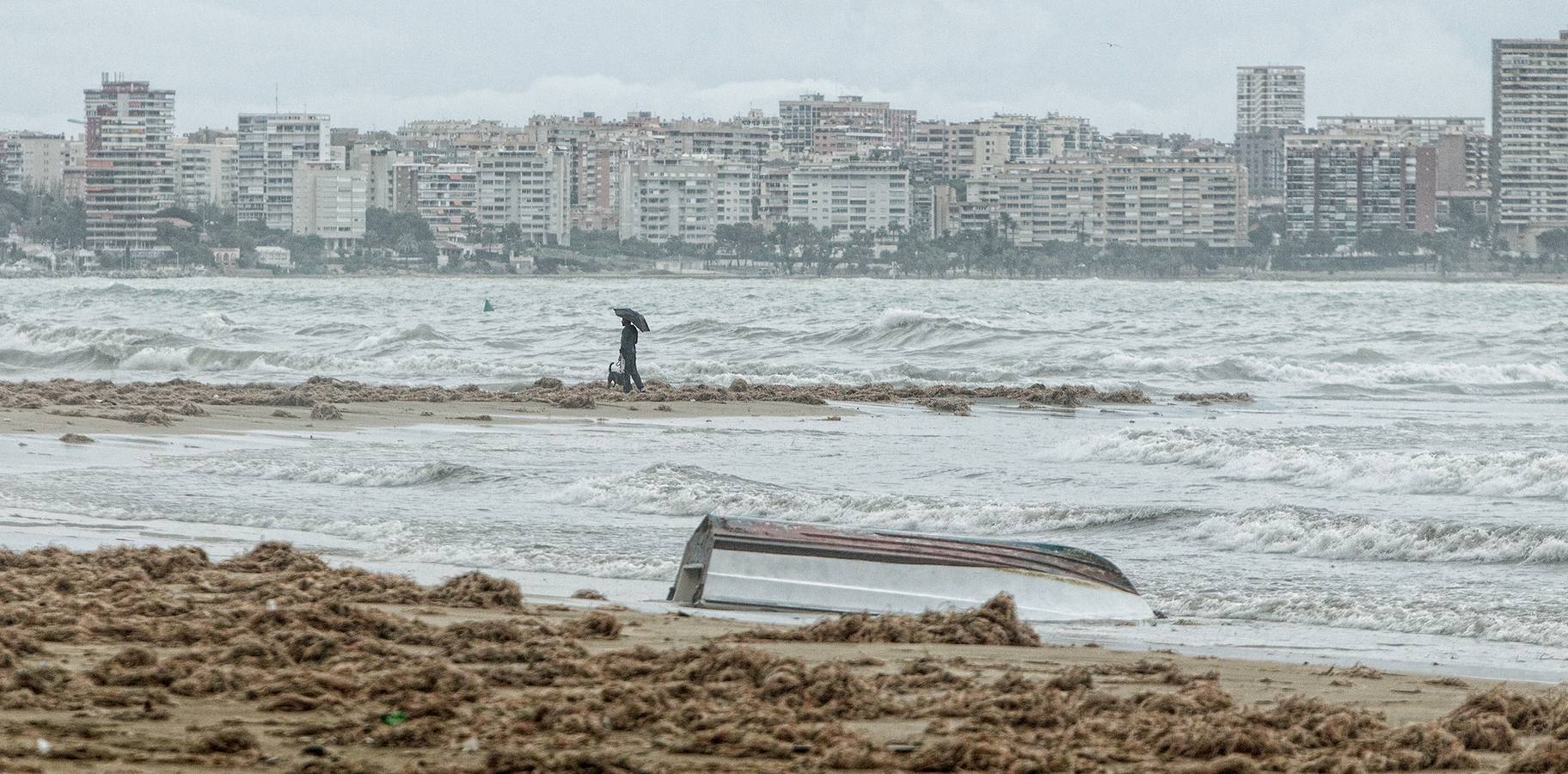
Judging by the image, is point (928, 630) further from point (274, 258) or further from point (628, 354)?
point (274, 258)

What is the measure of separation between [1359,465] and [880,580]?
834cm

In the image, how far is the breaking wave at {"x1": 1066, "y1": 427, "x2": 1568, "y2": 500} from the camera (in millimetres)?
15438

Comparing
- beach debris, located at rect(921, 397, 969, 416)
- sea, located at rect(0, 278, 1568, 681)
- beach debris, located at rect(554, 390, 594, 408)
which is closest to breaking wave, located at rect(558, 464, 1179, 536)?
sea, located at rect(0, 278, 1568, 681)

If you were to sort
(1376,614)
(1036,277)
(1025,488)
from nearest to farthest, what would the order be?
(1376,614), (1025,488), (1036,277)

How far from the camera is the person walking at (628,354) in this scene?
88.6ft

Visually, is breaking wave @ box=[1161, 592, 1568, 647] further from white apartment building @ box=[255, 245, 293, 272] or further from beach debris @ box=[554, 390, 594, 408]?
white apartment building @ box=[255, 245, 293, 272]

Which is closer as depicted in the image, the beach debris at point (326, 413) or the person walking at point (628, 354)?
the beach debris at point (326, 413)

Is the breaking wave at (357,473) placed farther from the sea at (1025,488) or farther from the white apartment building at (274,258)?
the white apartment building at (274,258)

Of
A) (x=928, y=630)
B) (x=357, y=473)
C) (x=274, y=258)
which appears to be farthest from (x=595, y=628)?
(x=274, y=258)

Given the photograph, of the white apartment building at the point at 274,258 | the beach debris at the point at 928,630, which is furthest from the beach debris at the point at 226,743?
the white apartment building at the point at 274,258

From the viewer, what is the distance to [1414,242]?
191375 mm

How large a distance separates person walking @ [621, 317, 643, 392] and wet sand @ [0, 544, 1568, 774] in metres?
→ 18.6

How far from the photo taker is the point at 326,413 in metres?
23.0

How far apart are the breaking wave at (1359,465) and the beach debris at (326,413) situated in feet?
31.2
